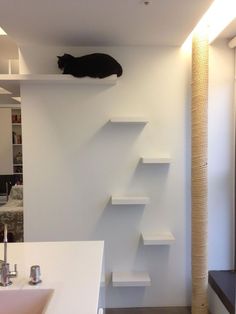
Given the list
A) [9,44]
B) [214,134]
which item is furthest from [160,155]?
[9,44]

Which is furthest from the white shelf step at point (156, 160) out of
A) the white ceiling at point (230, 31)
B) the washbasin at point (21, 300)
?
the washbasin at point (21, 300)

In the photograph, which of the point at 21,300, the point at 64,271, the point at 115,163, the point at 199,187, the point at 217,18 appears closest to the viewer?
the point at 21,300

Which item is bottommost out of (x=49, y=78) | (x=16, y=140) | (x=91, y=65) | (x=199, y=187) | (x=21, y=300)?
(x=21, y=300)

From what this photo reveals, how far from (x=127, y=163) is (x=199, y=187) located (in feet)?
2.20

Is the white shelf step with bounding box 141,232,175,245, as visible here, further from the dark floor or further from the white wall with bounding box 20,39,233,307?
the dark floor

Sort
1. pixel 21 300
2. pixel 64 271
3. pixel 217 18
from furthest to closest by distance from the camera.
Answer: pixel 217 18, pixel 64 271, pixel 21 300

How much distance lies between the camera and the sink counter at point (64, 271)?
126 cm

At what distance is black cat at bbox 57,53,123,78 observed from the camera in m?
2.81

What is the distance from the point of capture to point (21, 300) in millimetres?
1402

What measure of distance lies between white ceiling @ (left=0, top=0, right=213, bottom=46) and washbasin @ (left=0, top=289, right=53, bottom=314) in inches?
63.4

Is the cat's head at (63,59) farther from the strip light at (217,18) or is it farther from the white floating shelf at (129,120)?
the strip light at (217,18)

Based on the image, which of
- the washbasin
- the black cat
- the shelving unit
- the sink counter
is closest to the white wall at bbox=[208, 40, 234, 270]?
the black cat

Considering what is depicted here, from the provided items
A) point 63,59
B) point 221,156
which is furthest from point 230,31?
point 63,59

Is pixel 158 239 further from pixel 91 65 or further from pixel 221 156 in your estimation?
pixel 91 65
